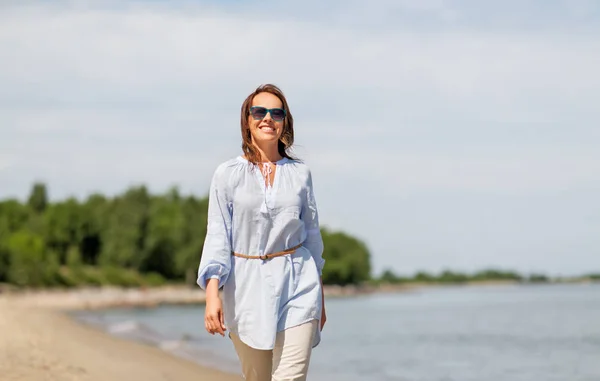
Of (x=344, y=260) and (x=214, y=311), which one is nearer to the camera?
(x=214, y=311)

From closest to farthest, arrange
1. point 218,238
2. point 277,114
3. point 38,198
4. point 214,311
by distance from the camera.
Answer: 1. point 214,311
2. point 218,238
3. point 277,114
4. point 38,198

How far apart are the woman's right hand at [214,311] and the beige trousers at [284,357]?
0.65 ft

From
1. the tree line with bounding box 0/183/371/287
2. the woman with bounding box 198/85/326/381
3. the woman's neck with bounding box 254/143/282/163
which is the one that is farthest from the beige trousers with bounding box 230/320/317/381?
Result: the tree line with bounding box 0/183/371/287

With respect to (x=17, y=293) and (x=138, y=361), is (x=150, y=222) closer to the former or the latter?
(x=17, y=293)

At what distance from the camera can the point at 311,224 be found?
4141mm

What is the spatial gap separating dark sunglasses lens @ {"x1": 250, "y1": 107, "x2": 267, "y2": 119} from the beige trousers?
0.96 meters

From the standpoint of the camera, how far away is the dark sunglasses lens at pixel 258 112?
4.12 m

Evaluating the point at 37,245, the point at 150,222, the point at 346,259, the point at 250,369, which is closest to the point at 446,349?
the point at 250,369

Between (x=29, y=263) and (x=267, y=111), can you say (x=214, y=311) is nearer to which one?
(x=267, y=111)

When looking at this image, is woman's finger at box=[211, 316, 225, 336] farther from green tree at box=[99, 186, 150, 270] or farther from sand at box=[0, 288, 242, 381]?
green tree at box=[99, 186, 150, 270]

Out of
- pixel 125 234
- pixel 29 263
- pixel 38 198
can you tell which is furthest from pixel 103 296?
pixel 38 198

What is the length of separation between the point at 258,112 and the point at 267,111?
0.05 metres

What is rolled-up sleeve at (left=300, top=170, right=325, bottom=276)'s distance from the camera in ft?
13.5

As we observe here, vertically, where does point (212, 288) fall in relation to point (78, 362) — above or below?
above
